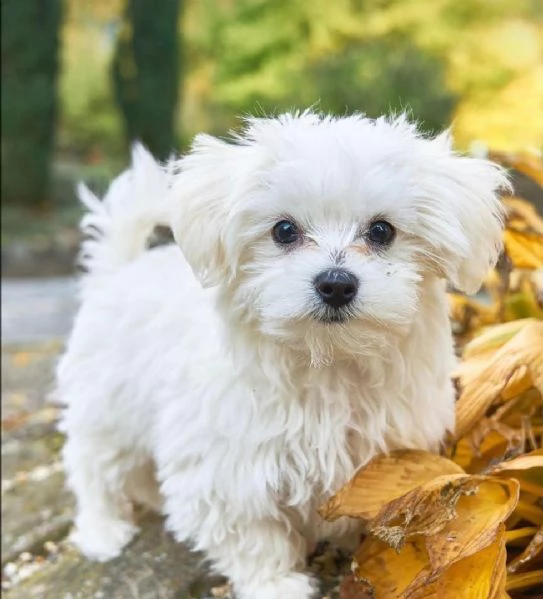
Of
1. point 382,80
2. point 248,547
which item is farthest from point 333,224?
point 382,80

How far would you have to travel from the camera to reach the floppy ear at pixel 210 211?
5.77 ft

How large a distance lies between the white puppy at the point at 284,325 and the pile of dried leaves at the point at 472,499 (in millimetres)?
107

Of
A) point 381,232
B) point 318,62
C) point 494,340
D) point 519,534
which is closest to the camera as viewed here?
point 381,232

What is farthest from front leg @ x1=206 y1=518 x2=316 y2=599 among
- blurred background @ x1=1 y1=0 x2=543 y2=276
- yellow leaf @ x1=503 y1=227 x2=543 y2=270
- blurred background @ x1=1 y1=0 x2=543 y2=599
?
blurred background @ x1=1 y1=0 x2=543 y2=276

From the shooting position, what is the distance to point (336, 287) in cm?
161

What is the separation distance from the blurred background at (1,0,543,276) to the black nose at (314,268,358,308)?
4.65m

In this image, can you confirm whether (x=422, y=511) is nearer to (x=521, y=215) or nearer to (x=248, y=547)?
(x=248, y=547)

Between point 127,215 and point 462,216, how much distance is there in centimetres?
110

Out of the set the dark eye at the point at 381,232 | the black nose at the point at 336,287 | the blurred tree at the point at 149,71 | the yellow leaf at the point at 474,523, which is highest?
the blurred tree at the point at 149,71

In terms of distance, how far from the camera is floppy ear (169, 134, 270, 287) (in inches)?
69.2

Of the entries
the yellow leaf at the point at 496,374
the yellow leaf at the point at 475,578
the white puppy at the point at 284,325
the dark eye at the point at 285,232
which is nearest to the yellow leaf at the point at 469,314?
the yellow leaf at the point at 496,374

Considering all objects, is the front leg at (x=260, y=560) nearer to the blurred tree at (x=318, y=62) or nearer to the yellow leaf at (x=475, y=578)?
the yellow leaf at (x=475, y=578)

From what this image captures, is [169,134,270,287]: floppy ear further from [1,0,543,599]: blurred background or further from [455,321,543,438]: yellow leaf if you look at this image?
[1,0,543,599]: blurred background

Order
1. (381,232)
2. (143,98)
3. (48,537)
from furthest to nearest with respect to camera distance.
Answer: (143,98), (48,537), (381,232)
